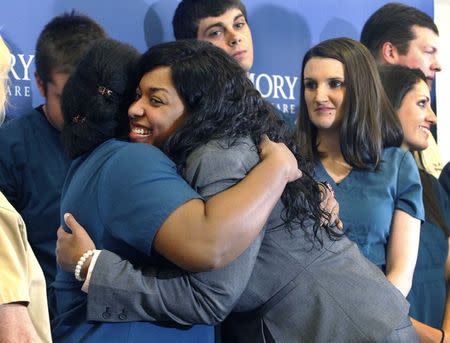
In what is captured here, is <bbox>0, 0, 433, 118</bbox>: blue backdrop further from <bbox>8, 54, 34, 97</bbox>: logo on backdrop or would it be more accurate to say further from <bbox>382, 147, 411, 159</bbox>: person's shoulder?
<bbox>382, 147, 411, 159</bbox>: person's shoulder

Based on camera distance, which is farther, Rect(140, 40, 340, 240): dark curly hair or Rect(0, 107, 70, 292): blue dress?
Rect(0, 107, 70, 292): blue dress

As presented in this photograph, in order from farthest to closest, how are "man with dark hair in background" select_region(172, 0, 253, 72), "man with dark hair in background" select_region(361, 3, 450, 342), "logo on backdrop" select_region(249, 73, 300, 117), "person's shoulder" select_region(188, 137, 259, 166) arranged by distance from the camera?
"man with dark hair in background" select_region(361, 3, 450, 342)
"logo on backdrop" select_region(249, 73, 300, 117)
"man with dark hair in background" select_region(172, 0, 253, 72)
"person's shoulder" select_region(188, 137, 259, 166)

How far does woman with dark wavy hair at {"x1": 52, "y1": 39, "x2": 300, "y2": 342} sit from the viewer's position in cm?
160

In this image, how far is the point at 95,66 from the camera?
1839 millimetres

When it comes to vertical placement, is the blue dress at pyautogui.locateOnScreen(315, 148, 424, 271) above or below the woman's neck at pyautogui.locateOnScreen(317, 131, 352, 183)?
below

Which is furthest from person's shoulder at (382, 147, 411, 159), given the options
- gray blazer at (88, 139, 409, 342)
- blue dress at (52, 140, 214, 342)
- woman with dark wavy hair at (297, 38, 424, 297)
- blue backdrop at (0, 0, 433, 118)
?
blue dress at (52, 140, 214, 342)

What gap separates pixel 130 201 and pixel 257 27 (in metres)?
1.76

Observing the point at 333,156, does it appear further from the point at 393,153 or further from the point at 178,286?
the point at 178,286

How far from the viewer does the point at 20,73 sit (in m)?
2.72

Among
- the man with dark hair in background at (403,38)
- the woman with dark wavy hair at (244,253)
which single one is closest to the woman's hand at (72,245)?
the woman with dark wavy hair at (244,253)

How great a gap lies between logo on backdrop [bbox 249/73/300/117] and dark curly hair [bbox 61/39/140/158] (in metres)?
1.36

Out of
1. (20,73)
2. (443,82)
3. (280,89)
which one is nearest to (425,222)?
(280,89)

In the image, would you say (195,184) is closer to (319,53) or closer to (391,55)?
(319,53)

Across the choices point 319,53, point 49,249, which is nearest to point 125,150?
point 49,249
